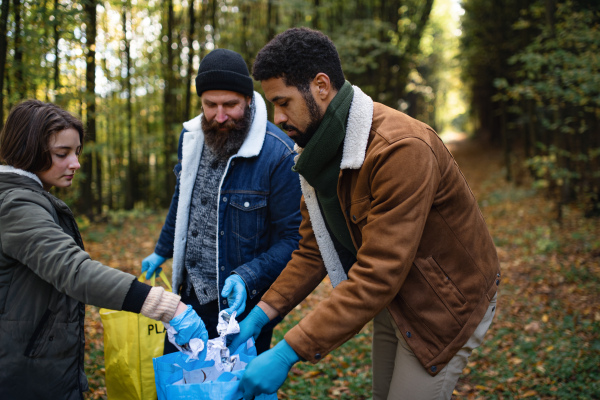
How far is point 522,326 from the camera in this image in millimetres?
6012

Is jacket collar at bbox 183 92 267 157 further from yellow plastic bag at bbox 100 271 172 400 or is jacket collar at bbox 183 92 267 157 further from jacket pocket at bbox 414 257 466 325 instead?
jacket pocket at bbox 414 257 466 325

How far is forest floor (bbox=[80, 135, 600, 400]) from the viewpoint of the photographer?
4.46 m

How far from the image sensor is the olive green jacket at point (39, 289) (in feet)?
6.11

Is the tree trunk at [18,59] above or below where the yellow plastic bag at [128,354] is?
above

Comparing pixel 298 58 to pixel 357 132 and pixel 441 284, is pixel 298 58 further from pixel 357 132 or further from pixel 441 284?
pixel 441 284

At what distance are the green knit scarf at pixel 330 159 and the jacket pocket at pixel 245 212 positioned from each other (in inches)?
24.7

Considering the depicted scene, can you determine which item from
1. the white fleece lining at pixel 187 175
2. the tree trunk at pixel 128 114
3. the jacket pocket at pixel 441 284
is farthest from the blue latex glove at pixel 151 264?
the tree trunk at pixel 128 114

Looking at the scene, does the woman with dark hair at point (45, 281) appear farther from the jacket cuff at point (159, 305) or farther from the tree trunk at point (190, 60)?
the tree trunk at point (190, 60)

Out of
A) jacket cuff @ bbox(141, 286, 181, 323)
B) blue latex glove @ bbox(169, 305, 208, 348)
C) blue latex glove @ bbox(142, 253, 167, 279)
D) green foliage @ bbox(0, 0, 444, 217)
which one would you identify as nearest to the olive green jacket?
jacket cuff @ bbox(141, 286, 181, 323)

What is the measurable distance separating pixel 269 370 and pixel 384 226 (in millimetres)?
764

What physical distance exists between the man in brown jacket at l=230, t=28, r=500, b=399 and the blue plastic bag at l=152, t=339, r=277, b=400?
0.10 meters

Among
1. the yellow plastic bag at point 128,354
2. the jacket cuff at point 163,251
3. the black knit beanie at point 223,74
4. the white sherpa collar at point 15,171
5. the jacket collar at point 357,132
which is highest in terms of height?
the black knit beanie at point 223,74

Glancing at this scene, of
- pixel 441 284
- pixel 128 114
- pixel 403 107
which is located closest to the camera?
pixel 441 284

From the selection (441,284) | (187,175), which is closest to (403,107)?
(187,175)
